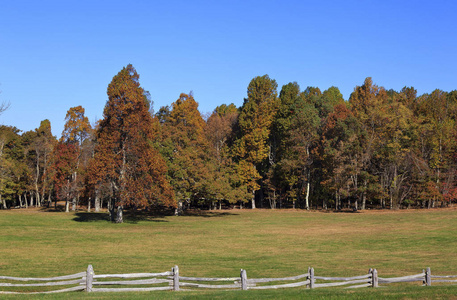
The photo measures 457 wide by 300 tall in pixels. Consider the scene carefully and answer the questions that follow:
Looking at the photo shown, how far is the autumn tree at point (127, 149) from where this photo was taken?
53625 millimetres

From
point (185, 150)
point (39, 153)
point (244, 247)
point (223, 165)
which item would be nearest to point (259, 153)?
point (223, 165)

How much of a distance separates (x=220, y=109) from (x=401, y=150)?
64.5m

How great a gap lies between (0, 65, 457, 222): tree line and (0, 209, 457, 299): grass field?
6.45 metres

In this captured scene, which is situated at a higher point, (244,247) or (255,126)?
(255,126)

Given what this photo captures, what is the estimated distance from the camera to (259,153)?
7875 cm

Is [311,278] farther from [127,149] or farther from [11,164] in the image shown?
[11,164]

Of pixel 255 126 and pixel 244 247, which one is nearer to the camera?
pixel 244 247

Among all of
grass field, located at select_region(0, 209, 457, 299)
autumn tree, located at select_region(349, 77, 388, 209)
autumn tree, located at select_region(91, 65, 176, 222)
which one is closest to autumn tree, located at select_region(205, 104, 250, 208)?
grass field, located at select_region(0, 209, 457, 299)

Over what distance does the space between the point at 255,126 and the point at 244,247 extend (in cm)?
4335

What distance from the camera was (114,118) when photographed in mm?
53938

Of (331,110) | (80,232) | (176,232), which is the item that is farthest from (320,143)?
(80,232)

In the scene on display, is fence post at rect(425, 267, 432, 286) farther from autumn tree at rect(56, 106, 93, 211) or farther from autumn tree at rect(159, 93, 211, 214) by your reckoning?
autumn tree at rect(56, 106, 93, 211)

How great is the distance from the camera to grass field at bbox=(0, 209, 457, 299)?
2457 centimetres

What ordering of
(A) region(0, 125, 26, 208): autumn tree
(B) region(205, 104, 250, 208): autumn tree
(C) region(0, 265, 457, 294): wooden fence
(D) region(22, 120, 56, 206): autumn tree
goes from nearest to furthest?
1. (C) region(0, 265, 457, 294): wooden fence
2. (B) region(205, 104, 250, 208): autumn tree
3. (A) region(0, 125, 26, 208): autumn tree
4. (D) region(22, 120, 56, 206): autumn tree
